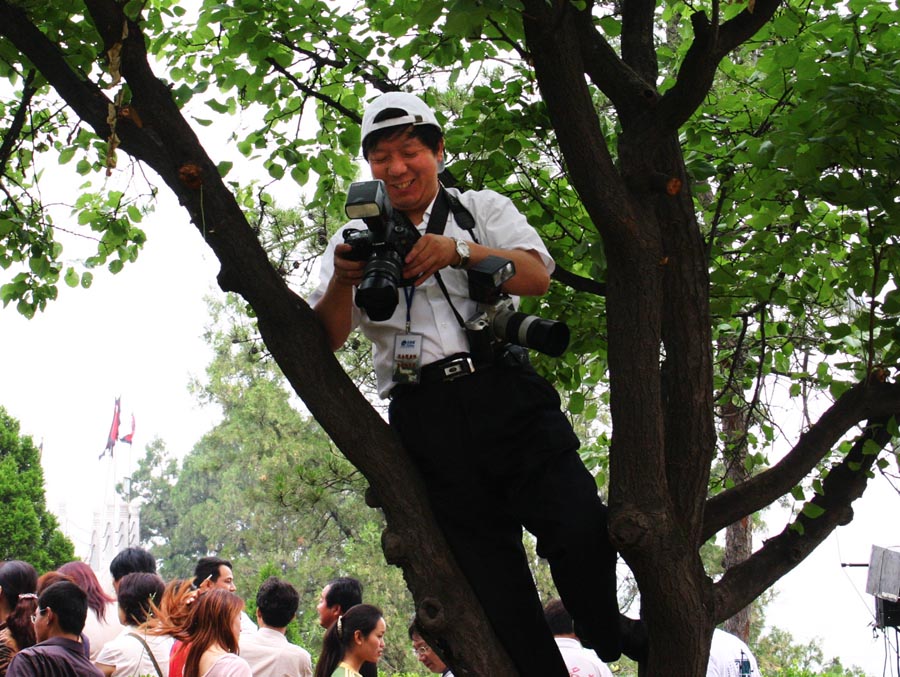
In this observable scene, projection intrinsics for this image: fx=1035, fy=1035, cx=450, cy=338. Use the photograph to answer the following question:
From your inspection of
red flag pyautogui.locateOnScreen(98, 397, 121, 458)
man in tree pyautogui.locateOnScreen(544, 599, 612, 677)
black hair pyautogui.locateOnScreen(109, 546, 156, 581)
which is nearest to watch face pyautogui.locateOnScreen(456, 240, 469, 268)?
man in tree pyautogui.locateOnScreen(544, 599, 612, 677)

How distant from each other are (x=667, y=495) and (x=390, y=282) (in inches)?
33.9

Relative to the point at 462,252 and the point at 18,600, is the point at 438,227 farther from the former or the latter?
the point at 18,600

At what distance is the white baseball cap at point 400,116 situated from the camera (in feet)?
9.11

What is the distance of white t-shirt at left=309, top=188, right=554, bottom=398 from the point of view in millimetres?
2695

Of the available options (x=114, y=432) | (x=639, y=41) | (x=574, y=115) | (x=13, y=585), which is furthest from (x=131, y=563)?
(x=114, y=432)

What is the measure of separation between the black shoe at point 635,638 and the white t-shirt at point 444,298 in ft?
2.86

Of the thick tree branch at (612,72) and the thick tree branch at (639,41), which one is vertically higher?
the thick tree branch at (639,41)

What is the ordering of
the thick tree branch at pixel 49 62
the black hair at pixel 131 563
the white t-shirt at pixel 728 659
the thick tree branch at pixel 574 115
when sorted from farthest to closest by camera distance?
1. the black hair at pixel 131 563
2. the white t-shirt at pixel 728 659
3. the thick tree branch at pixel 49 62
4. the thick tree branch at pixel 574 115

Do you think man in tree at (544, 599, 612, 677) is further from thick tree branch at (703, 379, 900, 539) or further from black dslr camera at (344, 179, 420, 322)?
black dslr camera at (344, 179, 420, 322)

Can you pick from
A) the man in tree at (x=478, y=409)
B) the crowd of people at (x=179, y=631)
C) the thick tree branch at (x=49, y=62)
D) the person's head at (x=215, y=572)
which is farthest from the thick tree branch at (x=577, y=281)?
the person's head at (x=215, y=572)

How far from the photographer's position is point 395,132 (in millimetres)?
2781

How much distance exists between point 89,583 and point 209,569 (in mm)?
789

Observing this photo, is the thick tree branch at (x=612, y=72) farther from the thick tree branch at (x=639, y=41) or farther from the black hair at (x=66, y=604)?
the black hair at (x=66, y=604)

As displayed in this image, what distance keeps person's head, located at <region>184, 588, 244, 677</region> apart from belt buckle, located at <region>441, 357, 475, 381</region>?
2306 millimetres
